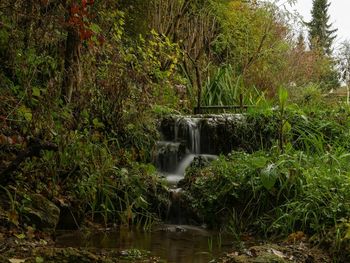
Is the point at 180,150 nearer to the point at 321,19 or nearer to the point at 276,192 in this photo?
the point at 276,192

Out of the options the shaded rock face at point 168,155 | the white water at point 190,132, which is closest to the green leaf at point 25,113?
the shaded rock face at point 168,155

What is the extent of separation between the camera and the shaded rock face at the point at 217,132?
7316mm

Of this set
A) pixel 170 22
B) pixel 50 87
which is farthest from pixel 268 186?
pixel 170 22

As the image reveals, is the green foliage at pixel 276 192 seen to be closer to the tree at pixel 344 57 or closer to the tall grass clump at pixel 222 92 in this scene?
the tall grass clump at pixel 222 92

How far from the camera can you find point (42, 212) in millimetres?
4273

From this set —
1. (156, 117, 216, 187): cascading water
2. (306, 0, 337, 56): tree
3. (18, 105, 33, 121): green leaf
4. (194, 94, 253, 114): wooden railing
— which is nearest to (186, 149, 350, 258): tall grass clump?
(156, 117, 216, 187): cascading water

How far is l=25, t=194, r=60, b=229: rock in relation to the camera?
4152 mm

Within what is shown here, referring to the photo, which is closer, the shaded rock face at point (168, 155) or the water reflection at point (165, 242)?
the water reflection at point (165, 242)

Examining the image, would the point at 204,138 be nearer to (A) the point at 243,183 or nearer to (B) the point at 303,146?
(B) the point at 303,146

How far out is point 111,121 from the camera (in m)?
5.90

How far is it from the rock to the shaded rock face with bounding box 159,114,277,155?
10.7 ft

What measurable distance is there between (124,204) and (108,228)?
0.42 m

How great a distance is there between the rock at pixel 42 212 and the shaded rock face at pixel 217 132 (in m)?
3.25

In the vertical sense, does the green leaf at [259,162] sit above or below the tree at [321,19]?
below
